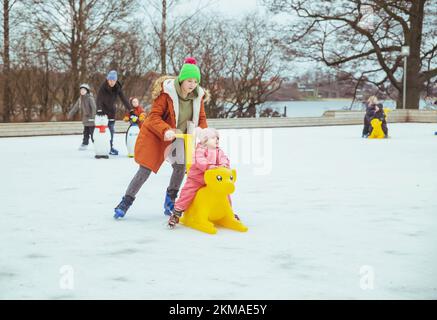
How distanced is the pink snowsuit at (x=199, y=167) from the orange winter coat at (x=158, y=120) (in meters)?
0.42

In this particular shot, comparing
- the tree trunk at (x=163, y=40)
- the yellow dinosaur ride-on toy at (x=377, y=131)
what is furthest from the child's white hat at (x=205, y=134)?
the tree trunk at (x=163, y=40)

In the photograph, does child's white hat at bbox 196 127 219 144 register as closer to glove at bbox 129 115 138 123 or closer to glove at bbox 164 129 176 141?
glove at bbox 164 129 176 141

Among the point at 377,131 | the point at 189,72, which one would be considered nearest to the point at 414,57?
the point at 377,131

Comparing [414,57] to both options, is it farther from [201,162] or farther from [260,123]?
[201,162]

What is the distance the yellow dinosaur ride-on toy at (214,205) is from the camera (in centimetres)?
580

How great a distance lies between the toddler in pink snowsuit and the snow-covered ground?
0.88 feet

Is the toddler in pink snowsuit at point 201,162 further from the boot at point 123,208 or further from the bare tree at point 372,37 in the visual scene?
the bare tree at point 372,37

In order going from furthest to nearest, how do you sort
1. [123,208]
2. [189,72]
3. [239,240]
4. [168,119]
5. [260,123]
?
[260,123] → [123,208] → [168,119] → [189,72] → [239,240]

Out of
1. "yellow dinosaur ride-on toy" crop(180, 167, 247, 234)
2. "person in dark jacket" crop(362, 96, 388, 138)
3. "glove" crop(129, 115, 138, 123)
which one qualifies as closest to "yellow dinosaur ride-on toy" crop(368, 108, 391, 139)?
"person in dark jacket" crop(362, 96, 388, 138)

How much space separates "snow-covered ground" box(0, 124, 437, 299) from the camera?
4223 mm

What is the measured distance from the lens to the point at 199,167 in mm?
5906

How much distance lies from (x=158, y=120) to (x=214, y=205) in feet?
2.91
